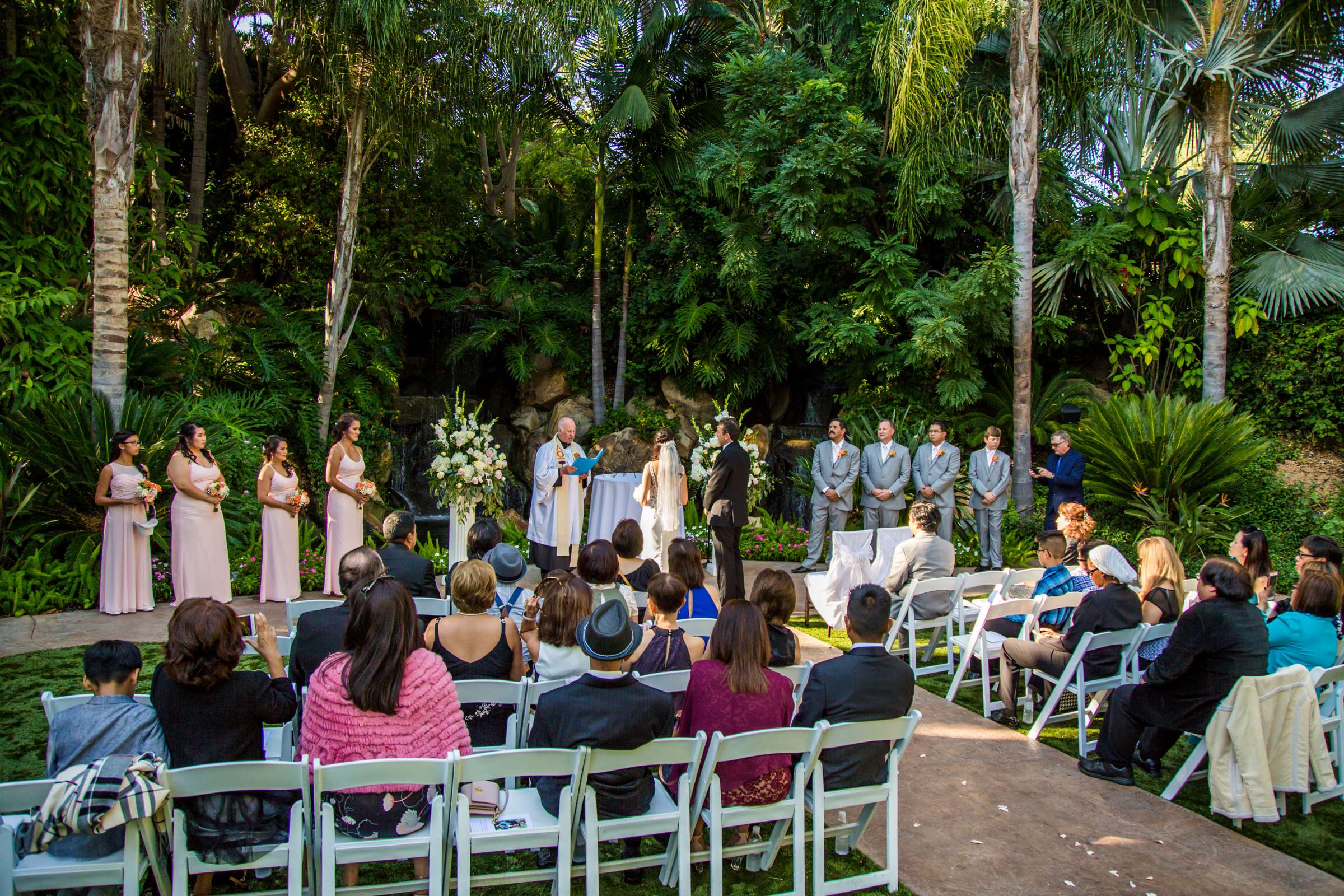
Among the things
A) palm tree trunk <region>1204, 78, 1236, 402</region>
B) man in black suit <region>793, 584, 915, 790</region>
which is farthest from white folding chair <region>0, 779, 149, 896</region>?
palm tree trunk <region>1204, 78, 1236, 402</region>

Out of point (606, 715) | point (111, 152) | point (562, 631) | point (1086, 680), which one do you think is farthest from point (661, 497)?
point (111, 152)

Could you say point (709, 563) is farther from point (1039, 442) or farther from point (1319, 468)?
point (1319, 468)

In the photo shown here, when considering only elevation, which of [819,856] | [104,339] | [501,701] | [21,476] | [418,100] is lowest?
[819,856]

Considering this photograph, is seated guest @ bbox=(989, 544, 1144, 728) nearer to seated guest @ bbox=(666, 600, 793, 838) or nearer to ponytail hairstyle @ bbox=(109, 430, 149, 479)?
seated guest @ bbox=(666, 600, 793, 838)

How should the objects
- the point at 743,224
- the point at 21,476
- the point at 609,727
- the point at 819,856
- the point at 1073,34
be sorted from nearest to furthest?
the point at 609,727 < the point at 819,856 < the point at 21,476 < the point at 1073,34 < the point at 743,224

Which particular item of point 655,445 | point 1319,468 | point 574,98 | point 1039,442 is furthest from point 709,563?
point 574,98

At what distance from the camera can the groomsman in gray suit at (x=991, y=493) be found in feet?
35.5

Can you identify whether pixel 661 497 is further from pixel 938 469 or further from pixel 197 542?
pixel 197 542

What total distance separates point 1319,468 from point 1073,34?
254 inches

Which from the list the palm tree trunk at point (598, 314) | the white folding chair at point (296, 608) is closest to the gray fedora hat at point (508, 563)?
the white folding chair at point (296, 608)

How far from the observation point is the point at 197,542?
8.45m

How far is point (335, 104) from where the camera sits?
44.4 ft

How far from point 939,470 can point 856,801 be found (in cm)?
737

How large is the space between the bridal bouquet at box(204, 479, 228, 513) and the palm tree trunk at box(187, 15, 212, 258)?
741 centimetres
